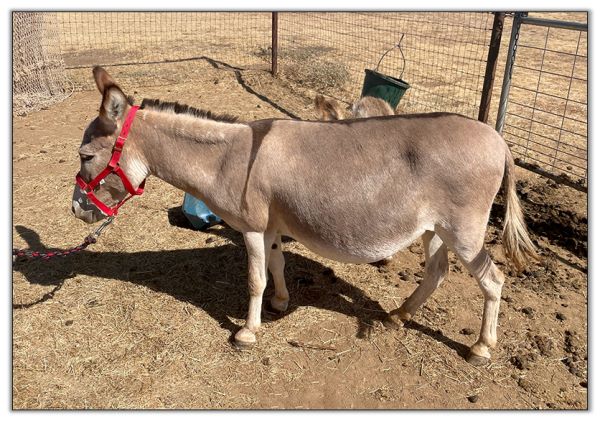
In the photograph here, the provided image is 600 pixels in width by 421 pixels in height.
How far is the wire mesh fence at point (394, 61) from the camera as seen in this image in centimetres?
897

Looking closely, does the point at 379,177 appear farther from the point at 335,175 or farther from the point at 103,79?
the point at 103,79

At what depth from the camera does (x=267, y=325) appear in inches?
160

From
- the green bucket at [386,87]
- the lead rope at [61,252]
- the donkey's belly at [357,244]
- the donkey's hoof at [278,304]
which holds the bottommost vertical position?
the donkey's hoof at [278,304]

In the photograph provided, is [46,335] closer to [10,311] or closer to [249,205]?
[10,311]

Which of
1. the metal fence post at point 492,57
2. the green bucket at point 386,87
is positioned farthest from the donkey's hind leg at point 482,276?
the metal fence post at point 492,57

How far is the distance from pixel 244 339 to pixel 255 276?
49 centimetres

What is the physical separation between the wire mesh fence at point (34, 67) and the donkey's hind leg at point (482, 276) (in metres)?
7.68

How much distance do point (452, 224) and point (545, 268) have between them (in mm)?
1917

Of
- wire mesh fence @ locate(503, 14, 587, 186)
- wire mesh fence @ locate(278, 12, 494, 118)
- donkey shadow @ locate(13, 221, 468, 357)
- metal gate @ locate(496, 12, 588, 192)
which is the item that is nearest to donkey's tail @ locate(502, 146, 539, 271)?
donkey shadow @ locate(13, 221, 468, 357)

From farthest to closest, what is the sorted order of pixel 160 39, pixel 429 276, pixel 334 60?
pixel 160 39, pixel 334 60, pixel 429 276

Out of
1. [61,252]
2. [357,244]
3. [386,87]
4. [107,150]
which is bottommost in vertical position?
[61,252]

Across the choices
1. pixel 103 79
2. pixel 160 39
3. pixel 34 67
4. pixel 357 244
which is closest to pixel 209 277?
pixel 357 244

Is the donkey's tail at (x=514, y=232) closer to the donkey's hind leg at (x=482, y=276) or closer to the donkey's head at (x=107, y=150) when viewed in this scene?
the donkey's hind leg at (x=482, y=276)

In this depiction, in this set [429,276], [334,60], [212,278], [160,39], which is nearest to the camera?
[429,276]
